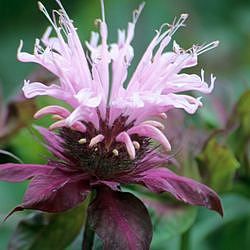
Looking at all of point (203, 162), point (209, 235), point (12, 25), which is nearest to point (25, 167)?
point (203, 162)

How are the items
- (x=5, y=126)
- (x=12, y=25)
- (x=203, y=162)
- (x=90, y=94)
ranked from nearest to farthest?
(x=90, y=94), (x=203, y=162), (x=5, y=126), (x=12, y=25)

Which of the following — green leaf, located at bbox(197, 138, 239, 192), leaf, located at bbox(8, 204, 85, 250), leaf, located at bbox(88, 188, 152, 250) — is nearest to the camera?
leaf, located at bbox(88, 188, 152, 250)

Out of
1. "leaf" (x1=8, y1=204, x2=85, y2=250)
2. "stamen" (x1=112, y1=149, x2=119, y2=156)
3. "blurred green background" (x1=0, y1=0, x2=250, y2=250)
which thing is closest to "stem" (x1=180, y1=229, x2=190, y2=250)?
"blurred green background" (x1=0, y1=0, x2=250, y2=250)

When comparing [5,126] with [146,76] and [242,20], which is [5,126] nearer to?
[146,76]

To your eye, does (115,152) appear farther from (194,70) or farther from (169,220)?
(194,70)

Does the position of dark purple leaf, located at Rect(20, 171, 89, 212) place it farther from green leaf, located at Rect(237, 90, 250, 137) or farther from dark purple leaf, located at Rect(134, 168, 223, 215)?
green leaf, located at Rect(237, 90, 250, 137)

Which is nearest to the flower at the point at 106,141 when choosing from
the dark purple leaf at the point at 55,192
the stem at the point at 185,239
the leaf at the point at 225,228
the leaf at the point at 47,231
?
the dark purple leaf at the point at 55,192
